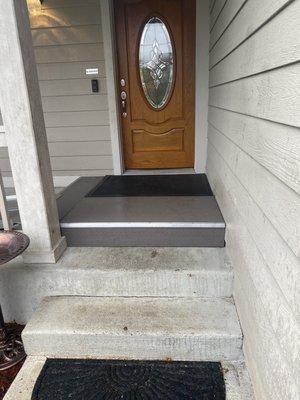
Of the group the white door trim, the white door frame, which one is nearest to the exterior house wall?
the white door frame

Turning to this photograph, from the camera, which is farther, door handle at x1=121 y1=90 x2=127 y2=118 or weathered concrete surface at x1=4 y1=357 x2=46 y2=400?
door handle at x1=121 y1=90 x2=127 y2=118

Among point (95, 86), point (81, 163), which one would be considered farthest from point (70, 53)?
point (81, 163)

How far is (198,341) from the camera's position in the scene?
152cm

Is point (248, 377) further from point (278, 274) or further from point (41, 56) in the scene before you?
Result: point (41, 56)

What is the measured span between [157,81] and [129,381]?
3.02m

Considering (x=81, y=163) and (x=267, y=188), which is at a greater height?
(x=267, y=188)

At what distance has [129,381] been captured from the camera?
1.46 meters

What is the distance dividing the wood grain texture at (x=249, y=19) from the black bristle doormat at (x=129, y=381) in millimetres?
1546

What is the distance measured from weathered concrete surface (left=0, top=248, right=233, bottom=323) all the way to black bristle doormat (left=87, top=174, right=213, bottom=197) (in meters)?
0.83

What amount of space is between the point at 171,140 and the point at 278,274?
9.38ft

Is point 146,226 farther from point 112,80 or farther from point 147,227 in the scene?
point 112,80

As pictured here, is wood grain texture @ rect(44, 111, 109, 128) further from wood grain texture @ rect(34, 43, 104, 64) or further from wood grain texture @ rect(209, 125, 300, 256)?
wood grain texture @ rect(209, 125, 300, 256)

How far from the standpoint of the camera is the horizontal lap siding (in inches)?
127

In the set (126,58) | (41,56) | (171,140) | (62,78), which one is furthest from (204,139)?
(41,56)
